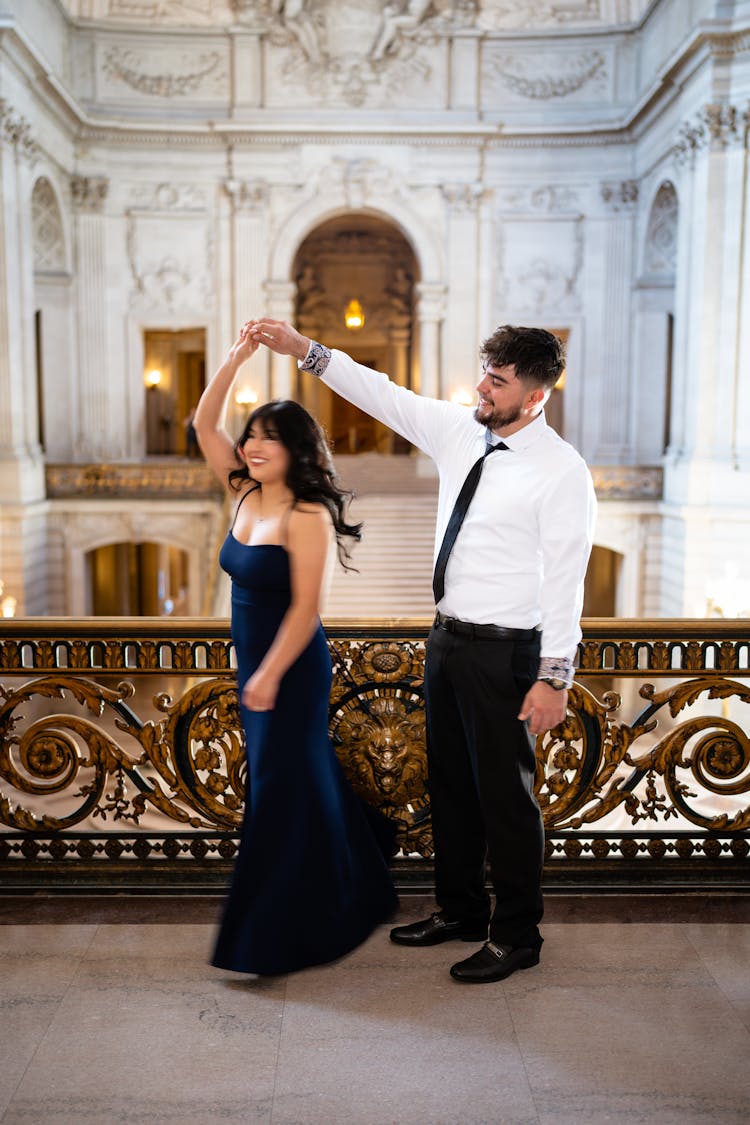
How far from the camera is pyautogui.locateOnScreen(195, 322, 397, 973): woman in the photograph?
10.8 ft

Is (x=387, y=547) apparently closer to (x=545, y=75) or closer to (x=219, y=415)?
(x=545, y=75)

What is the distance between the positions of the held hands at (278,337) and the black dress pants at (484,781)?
1.03 metres

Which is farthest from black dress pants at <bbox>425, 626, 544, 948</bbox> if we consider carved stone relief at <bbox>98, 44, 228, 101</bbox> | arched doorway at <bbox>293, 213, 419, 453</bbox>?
arched doorway at <bbox>293, 213, 419, 453</bbox>

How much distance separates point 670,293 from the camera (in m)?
23.0

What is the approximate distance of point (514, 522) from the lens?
3348 mm

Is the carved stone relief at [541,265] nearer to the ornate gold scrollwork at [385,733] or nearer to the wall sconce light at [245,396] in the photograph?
the wall sconce light at [245,396]

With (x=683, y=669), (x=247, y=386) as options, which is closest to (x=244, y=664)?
(x=683, y=669)

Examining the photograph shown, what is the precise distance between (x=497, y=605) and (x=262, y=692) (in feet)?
2.53

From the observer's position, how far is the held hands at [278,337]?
3.57 metres

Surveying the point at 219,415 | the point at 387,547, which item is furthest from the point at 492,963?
the point at 387,547

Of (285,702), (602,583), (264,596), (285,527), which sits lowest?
(602,583)

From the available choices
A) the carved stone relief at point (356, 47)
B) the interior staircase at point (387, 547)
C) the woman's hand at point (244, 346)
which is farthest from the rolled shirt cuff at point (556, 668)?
the carved stone relief at point (356, 47)

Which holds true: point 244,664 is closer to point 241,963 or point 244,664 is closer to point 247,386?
point 241,963

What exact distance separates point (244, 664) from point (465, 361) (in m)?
21.1
